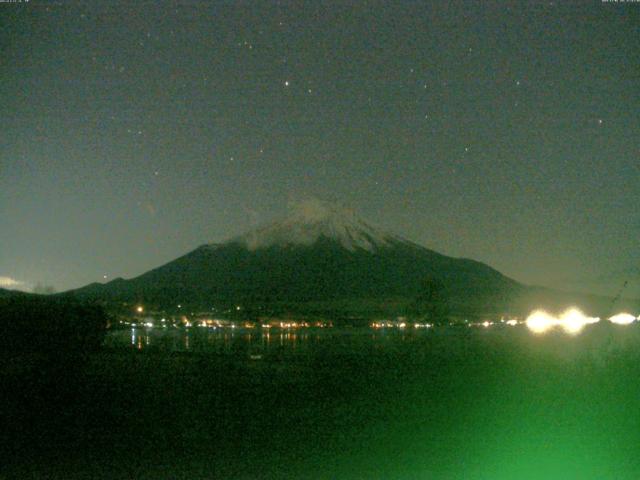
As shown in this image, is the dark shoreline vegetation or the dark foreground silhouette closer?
the dark shoreline vegetation

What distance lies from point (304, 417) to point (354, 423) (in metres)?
1.06

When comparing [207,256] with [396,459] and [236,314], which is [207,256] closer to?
[236,314]

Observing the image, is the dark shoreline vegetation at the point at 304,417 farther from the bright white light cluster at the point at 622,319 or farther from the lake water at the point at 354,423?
the bright white light cluster at the point at 622,319

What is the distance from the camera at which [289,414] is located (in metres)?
14.7

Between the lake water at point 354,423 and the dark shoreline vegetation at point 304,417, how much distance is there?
0.03 meters

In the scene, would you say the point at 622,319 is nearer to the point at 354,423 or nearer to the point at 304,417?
the point at 304,417

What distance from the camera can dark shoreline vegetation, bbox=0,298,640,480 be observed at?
10.4 meters

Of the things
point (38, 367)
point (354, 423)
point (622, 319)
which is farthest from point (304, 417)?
point (622, 319)

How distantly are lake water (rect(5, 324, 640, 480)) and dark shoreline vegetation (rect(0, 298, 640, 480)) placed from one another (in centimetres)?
3

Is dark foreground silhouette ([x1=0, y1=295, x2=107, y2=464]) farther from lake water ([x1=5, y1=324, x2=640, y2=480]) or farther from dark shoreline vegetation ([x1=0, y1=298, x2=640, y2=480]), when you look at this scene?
lake water ([x1=5, y1=324, x2=640, y2=480])

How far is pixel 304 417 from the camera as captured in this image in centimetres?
1437

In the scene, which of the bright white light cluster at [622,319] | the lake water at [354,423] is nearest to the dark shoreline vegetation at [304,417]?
the lake water at [354,423]

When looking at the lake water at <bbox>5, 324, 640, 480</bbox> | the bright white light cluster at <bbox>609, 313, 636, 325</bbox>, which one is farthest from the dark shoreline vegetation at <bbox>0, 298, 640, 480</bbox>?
the bright white light cluster at <bbox>609, 313, 636, 325</bbox>

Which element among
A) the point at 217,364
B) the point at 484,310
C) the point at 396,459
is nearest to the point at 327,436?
the point at 396,459
